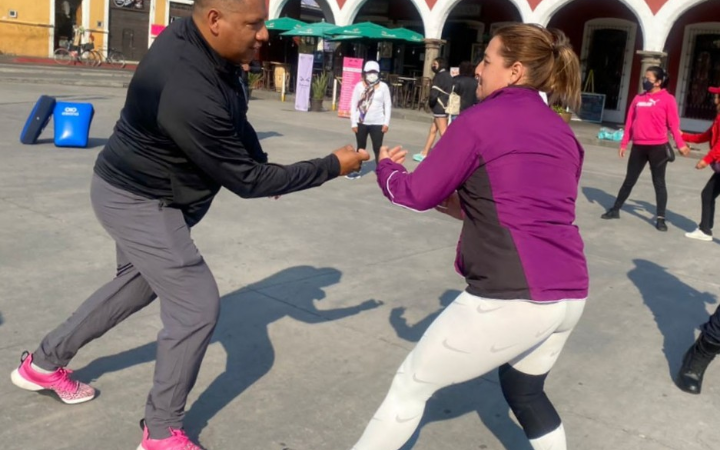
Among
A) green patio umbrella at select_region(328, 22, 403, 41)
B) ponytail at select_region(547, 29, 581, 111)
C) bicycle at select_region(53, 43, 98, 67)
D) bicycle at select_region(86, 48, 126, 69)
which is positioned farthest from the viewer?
bicycle at select_region(86, 48, 126, 69)

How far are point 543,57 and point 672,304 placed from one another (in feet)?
12.7

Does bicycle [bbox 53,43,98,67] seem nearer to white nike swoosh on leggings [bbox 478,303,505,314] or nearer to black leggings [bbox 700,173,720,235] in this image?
black leggings [bbox 700,173,720,235]

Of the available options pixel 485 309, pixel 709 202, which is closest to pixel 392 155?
pixel 485 309

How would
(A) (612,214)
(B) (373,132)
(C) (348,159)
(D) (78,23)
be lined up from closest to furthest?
(C) (348,159)
(A) (612,214)
(B) (373,132)
(D) (78,23)

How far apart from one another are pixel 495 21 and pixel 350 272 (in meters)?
20.9

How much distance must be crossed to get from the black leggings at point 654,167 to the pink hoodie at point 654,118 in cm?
9

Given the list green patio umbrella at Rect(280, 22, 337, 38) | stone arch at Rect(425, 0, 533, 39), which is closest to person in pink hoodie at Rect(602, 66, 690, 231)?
stone arch at Rect(425, 0, 533, 39)

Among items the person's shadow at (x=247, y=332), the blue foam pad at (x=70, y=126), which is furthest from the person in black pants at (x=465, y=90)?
the person's shadow at (x=247, y=332)

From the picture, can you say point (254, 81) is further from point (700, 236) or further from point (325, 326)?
point (325, 326)

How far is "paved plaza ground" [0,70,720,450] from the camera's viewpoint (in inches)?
139

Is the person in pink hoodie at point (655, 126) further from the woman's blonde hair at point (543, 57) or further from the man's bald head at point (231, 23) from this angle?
the man's bald head at point (231, 23)

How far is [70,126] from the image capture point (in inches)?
423

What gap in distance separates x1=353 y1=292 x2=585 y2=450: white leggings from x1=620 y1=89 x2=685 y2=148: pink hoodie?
6.57 metres

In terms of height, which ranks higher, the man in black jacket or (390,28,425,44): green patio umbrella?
(390,28,425,44): green patio umbrella
